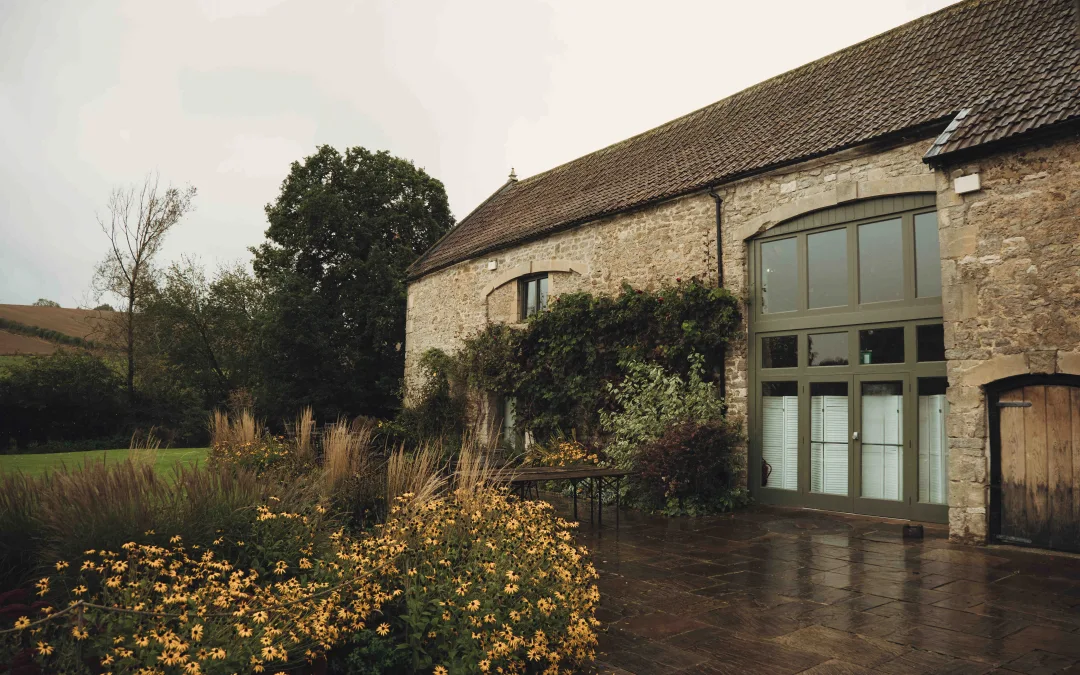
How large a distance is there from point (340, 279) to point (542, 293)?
34.6 feet

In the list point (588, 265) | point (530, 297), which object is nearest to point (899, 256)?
point (588, 265)

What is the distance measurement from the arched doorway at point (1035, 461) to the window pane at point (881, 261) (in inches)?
67.9

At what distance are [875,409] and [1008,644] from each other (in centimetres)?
435

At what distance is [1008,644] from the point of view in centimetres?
365

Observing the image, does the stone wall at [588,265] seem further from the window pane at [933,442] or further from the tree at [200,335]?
the tree at [200,335]

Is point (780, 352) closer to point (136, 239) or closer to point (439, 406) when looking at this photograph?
point (439, 406)

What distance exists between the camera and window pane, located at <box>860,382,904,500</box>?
7.49m

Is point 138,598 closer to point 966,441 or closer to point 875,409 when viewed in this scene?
point 966,441

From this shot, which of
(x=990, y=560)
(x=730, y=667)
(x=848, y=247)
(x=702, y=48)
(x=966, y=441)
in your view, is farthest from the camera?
(x=702, y=48)

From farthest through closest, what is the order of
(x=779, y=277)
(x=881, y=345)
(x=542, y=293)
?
(x=542, y=293) < (x=779, y=277) < (x=881, y=345)

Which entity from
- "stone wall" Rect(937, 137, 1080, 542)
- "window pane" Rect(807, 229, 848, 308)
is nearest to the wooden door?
"stone wall" Rect(937, 137, 1080, 542)

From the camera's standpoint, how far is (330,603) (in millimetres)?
2924

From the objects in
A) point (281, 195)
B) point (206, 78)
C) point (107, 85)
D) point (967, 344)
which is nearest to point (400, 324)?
point (281, 195)

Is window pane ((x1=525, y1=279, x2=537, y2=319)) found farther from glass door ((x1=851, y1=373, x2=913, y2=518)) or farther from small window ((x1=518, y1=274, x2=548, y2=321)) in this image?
glass door ((x1=851, y1=373, x2=913, y2=518))
